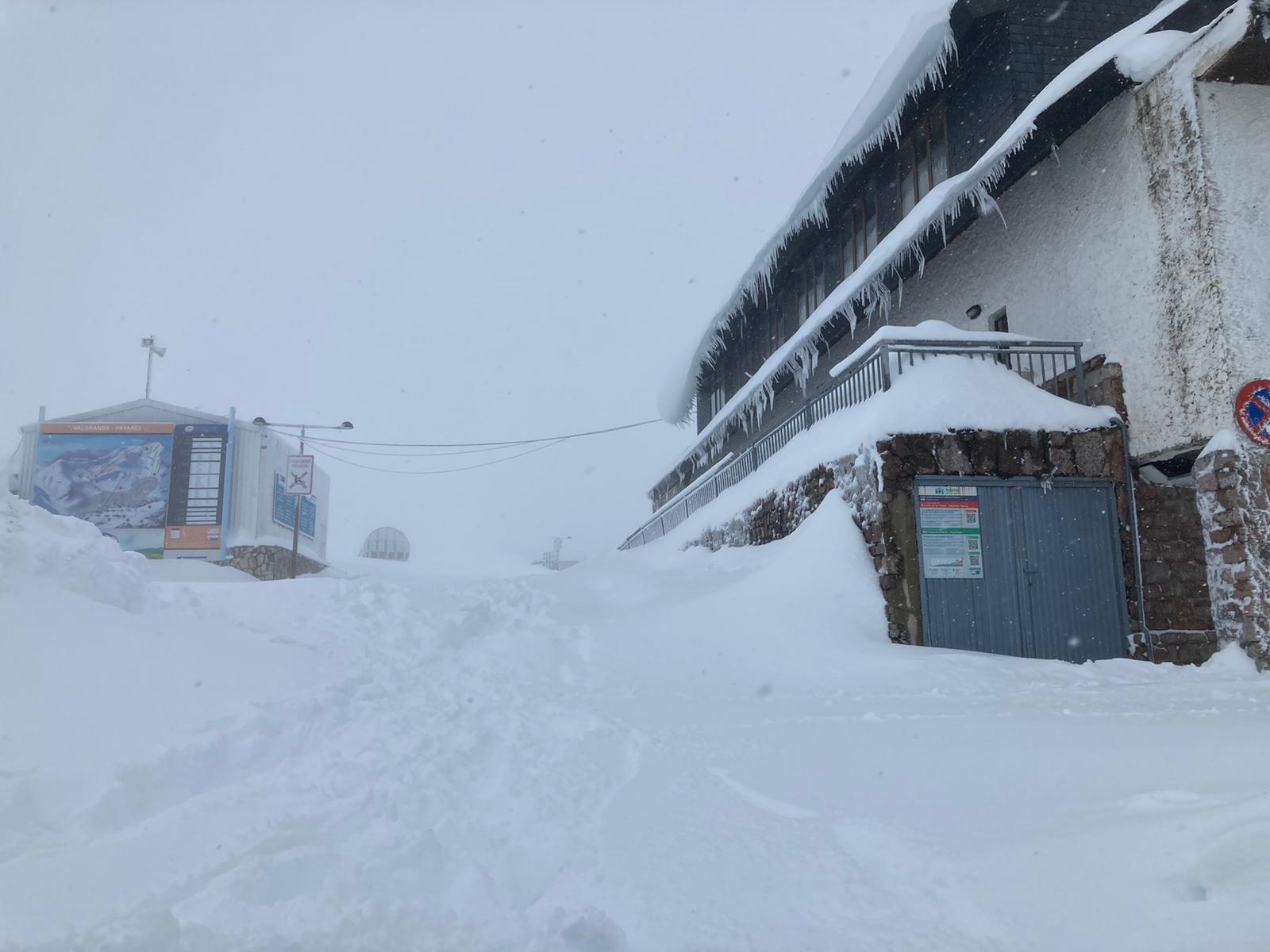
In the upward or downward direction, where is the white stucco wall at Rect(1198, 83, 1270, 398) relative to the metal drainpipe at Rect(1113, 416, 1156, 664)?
upward

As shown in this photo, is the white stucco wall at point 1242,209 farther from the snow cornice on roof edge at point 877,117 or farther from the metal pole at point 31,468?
the metal pole at point 31,468

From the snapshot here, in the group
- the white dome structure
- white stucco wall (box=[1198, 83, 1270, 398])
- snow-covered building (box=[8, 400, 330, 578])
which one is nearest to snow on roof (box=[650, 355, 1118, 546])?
white stucco wall (box=[1198, 83, 1270, 398])

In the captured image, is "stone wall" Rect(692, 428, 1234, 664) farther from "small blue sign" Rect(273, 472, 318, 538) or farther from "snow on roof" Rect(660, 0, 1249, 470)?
"small blue sign" Rect(273, 472, 318, 538)

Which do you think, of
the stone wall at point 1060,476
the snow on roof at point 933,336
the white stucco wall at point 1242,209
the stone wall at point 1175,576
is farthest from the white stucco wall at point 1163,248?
the snow on roof at point 933,336

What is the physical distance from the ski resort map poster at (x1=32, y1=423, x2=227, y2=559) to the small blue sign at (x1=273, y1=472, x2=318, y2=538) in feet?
6.22

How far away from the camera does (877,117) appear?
42.1 feet

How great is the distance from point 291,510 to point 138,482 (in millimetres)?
4464

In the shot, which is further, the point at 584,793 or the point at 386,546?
the point at 386,546

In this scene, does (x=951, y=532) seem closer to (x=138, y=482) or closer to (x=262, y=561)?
(x=262, y=561)

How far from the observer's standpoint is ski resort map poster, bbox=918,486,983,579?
326 inches

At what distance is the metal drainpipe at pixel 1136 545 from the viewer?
852cm

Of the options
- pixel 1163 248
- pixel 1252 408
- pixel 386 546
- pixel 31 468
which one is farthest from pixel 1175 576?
pixel 386 546

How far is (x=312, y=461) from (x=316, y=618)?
1221cm

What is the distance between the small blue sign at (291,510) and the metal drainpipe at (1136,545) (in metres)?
19.6
